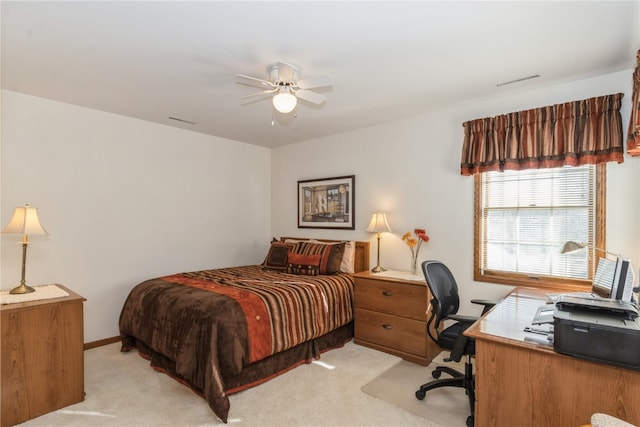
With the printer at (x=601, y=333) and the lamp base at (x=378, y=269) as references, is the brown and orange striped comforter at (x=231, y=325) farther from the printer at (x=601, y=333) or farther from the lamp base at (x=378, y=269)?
the printer at (x=601, y=333)

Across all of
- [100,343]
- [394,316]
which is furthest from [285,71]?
[100,343]

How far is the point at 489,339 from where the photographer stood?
1.77m

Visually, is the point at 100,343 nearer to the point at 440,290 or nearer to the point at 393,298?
the point at 393,298

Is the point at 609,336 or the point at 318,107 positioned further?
the point at 318,107

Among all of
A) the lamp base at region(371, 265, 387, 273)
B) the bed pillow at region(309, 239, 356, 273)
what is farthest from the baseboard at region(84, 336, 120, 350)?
the lamp base at region(371, 265, 387, 273)

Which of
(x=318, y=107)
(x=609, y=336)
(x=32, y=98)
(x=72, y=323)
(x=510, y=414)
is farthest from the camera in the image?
(x=318, y=107)

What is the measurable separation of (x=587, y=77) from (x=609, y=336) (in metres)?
2.27

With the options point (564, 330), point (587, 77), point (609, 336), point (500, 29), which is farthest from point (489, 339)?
point (587, 77)

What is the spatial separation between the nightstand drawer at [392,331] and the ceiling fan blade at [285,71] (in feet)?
7.86

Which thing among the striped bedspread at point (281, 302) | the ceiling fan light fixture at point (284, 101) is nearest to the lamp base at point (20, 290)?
the striped bedspread at point (281, 302)

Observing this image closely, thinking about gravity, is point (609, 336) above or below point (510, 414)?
above

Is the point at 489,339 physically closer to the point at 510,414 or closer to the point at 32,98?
the point at 510,414

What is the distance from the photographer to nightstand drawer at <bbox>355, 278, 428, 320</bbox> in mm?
3195

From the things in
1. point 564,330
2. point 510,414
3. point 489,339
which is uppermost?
point 564,330
